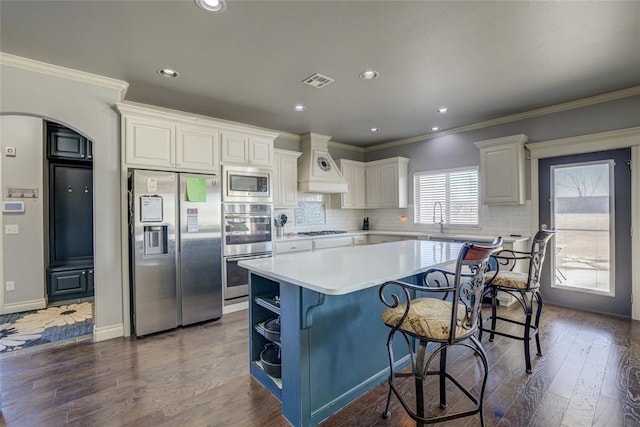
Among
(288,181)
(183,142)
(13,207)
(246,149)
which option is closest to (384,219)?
(288,181)

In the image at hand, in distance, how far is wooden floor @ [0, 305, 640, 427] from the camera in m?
1.88

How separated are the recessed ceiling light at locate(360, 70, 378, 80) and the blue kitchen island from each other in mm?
1811

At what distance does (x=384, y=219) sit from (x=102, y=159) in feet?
15.5

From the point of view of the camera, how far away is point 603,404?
6.47 feet

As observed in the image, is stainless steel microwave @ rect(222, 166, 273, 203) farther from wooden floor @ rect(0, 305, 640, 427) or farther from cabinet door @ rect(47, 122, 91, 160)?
cabinet door @ rect(47, 122, 91, 160)

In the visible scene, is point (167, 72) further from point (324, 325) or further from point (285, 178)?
point (324, 325)

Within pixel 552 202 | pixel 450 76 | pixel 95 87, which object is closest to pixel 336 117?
pixel 450 76

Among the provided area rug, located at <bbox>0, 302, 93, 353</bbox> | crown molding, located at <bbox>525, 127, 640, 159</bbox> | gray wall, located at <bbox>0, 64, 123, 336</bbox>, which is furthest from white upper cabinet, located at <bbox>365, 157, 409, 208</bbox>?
area rug, located at <bbox>0, 302, 93, 353</bbox>

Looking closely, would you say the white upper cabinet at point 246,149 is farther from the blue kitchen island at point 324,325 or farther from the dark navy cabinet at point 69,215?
the dark navy cabinet at point 69,215

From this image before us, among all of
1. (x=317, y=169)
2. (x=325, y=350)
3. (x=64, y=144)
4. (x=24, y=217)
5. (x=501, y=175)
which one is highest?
(x=64, y=144)

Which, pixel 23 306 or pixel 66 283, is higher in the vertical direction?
pixel 66 283

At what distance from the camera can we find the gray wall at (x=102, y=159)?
9.38ft

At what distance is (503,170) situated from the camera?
167 inches

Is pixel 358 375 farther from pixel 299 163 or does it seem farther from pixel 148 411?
pixel 299 163
